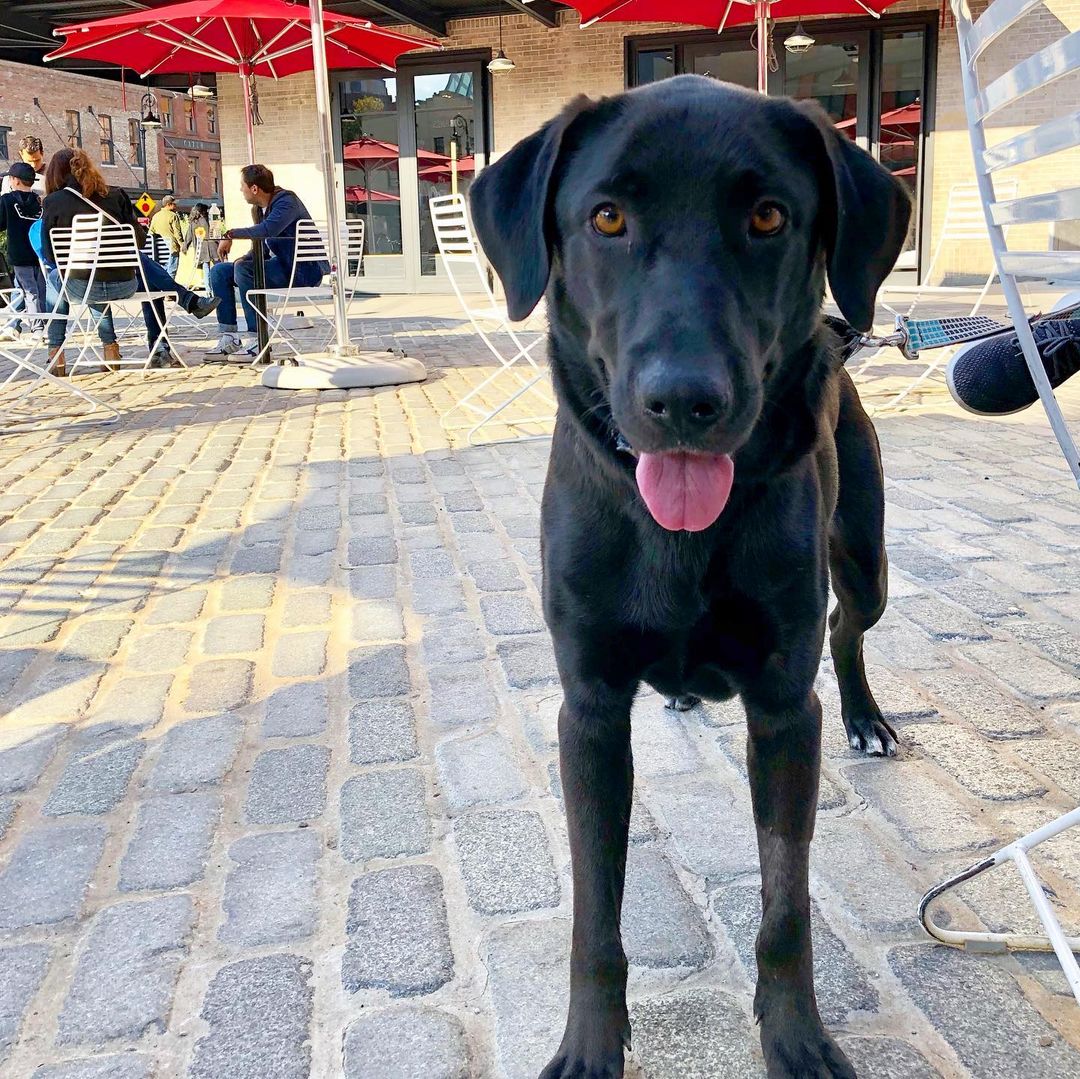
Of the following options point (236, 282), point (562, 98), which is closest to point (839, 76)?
point (562, 98)

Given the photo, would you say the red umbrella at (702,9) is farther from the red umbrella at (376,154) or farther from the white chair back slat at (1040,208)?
the white chair back slat at (1040,208)

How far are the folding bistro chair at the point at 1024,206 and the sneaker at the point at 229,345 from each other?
9954 millimetres

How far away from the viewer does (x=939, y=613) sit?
3639mm

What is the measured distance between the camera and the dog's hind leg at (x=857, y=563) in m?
2.45

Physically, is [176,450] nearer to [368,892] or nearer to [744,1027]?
[368,892]

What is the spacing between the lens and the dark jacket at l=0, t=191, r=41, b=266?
10.2 meters

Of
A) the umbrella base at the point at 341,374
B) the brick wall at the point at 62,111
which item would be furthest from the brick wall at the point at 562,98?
the brick wall at the point at 62,111

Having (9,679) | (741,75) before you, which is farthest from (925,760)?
(741,75)

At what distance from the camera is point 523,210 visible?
191 centimetres

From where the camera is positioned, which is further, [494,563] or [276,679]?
[494,563]

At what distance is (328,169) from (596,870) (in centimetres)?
802

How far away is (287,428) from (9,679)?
4.20m

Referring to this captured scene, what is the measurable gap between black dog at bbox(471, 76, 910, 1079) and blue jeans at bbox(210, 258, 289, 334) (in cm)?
862

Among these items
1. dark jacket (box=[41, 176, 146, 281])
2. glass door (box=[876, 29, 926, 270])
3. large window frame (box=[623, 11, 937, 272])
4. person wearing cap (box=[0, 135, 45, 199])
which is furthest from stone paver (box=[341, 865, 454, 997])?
large window frame (box=[623, 11, 937, 272])
